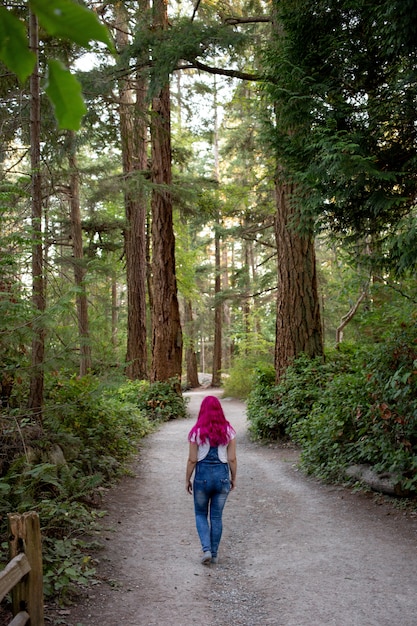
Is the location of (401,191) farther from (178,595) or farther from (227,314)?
(227,314)

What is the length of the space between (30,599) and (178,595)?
158cm

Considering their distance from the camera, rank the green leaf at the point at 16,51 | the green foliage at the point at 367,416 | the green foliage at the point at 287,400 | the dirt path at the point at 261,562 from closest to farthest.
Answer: the green leaf at the point at 16,51, the dirt path at the point at 261,562, the green foliage at the point at 367,416, the green foliage at the point at 287,400

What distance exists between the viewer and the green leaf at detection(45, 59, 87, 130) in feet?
2.98

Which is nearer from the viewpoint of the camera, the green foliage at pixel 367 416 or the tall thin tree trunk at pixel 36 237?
the tall thin tree trunk at pixel 36 237

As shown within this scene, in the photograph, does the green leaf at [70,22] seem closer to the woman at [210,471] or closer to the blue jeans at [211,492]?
the woman at [210,471]

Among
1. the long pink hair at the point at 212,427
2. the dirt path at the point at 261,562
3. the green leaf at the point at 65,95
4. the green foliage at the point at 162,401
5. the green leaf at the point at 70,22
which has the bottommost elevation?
the dirt path at the point at 261,562

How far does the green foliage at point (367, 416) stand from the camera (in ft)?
21.1

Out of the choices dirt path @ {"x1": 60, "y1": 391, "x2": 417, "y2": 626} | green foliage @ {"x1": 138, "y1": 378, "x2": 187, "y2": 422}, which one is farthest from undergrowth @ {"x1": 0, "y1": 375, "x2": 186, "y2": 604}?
green foliage @ {"x1": 138, "y1": 378, "x2": 187, "y2": 422}

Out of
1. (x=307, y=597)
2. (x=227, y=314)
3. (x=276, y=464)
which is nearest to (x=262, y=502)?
(x=276, y=464)

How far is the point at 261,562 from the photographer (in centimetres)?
524

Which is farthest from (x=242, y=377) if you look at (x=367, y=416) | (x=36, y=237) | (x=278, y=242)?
(x=36, y=237)

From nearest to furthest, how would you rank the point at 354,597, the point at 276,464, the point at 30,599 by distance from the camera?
the point at 30,599 < the point at 354,597 < the point at 276,464

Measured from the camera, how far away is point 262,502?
24.0 ft

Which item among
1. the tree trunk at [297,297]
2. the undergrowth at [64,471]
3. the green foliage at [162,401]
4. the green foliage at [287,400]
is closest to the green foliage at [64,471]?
the undergrowth at [64,471]
